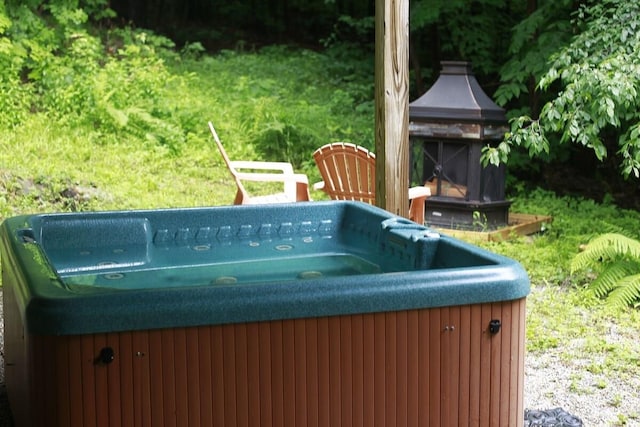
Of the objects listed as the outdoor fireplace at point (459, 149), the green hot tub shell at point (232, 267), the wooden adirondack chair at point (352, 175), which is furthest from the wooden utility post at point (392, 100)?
the outdoor fireplace at point (459, 149)

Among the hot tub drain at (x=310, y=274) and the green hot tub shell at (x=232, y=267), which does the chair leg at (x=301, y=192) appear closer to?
the green hot tub shell at (x=232, y=267)

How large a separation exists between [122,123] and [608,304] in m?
4.67

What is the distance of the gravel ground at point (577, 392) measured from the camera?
3.27 m

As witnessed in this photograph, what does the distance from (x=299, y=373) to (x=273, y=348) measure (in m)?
0.11

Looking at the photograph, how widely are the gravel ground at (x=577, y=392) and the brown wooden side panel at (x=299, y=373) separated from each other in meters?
0.62

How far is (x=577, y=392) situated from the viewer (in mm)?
3496

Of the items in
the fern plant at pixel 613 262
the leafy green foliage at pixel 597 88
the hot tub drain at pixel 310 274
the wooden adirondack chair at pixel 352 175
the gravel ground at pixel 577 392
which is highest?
the leafy green foliage at pixel 597 88

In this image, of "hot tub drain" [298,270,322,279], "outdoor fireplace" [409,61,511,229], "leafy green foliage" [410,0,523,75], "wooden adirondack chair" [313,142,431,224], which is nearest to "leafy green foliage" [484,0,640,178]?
"wooden adirondack chair" [313,142,431,224]

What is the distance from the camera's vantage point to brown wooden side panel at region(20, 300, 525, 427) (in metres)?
2.35

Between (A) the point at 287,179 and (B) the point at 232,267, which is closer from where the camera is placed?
(B) the point at 232,267

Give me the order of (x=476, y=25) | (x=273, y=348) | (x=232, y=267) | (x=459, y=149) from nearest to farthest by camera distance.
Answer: (x=273, y=348) < (x=232, y=267) < (x=459, y=149) < (x=476, y=25)

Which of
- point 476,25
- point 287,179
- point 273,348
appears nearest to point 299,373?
point 273,348

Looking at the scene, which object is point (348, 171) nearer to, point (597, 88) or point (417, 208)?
point (417, 208)

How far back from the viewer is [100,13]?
388 inches
